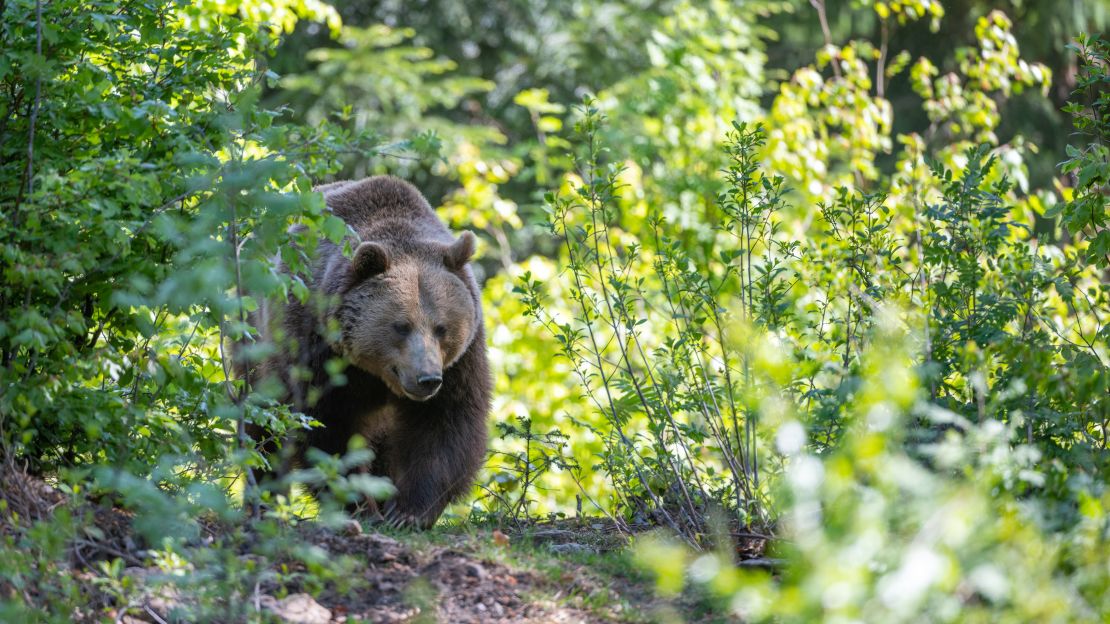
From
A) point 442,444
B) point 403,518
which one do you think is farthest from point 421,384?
point 403,518

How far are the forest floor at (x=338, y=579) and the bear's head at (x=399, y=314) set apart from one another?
147 cm

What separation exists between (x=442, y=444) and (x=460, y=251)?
0.99m

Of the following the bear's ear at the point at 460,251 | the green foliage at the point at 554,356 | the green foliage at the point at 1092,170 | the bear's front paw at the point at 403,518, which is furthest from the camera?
the bear's ear at the point at 460,251

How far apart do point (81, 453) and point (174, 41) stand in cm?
157

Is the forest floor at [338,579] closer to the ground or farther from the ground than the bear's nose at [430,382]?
closer to the ground

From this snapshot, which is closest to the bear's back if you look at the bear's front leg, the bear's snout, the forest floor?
the bear's front leg

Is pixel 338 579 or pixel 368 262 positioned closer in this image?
pixel 338 579

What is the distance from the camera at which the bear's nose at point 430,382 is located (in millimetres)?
5586

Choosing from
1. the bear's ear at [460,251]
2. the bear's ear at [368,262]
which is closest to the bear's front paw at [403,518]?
the bear's ear at [368,262]

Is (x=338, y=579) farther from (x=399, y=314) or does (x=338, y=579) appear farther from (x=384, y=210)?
(x=384, y=210)

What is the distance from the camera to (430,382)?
18.4 feet

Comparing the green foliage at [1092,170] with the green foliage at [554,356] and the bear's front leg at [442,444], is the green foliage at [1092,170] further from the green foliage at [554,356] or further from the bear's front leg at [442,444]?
the bear's front leg at [442,444]

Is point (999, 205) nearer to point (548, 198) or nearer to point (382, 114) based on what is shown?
point (548, 198)

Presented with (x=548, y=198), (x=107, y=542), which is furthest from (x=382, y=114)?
(x=107, y=542)
